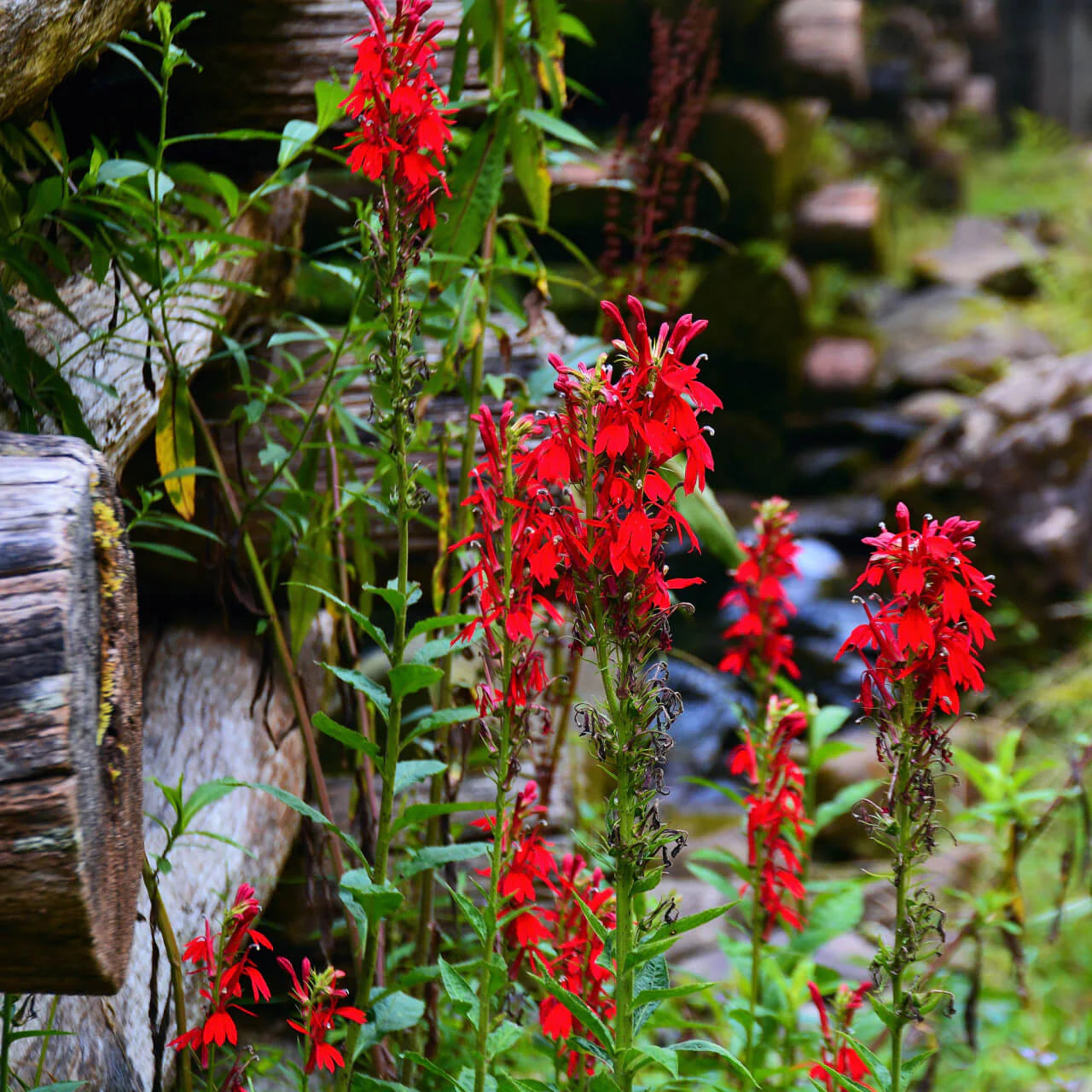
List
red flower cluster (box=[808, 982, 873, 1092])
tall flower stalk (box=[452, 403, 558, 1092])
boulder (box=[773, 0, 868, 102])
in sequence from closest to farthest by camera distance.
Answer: tall flower stalk (box=[452, 403, 558, 1092])
red flower cluster (box=[808, 982, 873, 1092])
boulder (box=[773, 0, 868, 102])

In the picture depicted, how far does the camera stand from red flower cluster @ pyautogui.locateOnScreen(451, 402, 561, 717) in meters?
0.89

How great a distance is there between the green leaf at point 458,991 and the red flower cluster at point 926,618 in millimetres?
467

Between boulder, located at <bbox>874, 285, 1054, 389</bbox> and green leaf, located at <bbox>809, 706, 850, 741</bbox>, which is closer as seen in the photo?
green leaf, located at <bbox>809, 706, 850, 741</bbox>

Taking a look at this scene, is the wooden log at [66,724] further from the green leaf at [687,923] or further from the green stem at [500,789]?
the green leaf at [687,923]

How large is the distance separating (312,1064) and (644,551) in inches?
24.1

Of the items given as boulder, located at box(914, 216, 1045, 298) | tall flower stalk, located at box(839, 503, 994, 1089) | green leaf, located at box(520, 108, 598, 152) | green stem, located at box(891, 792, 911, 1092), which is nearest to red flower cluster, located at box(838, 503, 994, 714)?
tall flower stalk, located at box(839, 503, 994, 1089)

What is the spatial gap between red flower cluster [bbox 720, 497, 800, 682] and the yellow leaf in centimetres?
77

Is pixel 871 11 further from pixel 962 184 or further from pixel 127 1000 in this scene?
pixel 127 1000

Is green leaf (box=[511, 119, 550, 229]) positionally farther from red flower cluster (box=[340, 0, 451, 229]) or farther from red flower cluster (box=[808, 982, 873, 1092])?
red flower cluster (box=[808, 982, 873, 1092])

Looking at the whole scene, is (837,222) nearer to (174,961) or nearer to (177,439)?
(177,439)

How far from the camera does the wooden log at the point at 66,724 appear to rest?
685 millimetres

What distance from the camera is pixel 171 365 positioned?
124 cm

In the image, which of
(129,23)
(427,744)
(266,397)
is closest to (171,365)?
(266,397)

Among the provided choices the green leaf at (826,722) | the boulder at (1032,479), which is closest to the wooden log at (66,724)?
the green leaf at (826,722)
